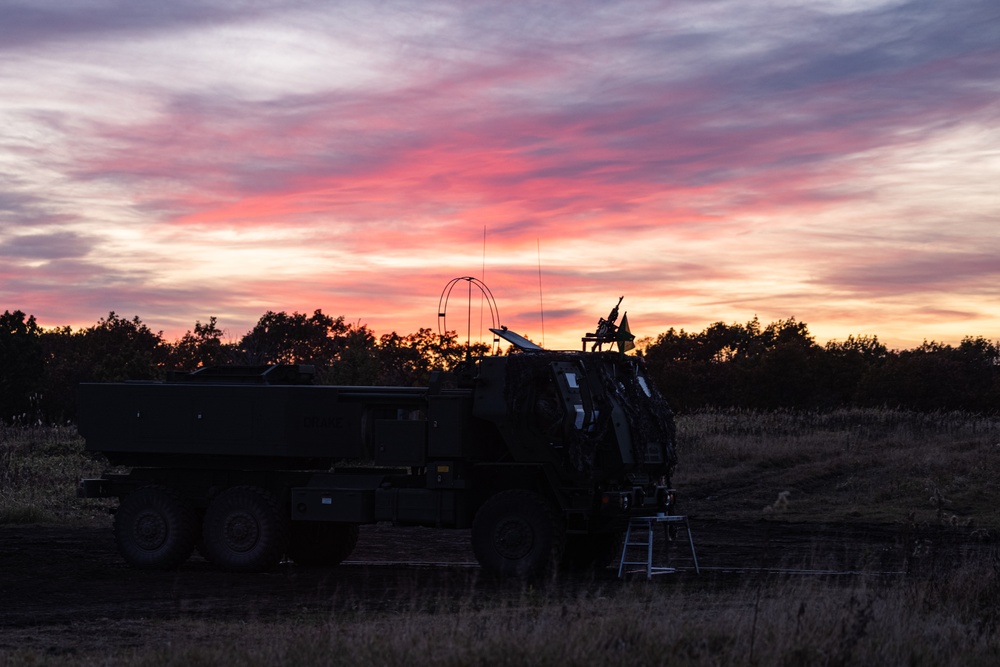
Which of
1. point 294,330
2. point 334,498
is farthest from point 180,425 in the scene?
point 294,330

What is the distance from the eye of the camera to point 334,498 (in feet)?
62.3

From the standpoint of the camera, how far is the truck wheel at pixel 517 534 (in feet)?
57.7

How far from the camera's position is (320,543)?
814 inches

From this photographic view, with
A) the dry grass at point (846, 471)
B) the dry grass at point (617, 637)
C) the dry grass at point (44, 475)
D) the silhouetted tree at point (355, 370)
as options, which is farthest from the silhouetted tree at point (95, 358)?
the dry grass at point (617, 637)

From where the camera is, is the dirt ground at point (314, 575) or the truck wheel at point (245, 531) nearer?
the dirt ground at point (314, 575)

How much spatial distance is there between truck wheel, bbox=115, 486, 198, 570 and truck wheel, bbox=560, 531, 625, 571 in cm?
562

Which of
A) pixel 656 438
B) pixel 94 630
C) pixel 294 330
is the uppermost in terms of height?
pixel 294 330

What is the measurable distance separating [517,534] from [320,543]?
4213mm

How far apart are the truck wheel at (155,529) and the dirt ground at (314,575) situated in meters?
0.32

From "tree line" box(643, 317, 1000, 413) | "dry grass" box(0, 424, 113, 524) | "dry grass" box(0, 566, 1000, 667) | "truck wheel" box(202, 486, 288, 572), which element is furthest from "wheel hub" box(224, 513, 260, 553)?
"tree line" box(643, 317, 1000, 413)

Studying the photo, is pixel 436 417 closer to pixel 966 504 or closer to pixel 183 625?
pixel 183 625

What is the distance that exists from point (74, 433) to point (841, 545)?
3216 centimetres

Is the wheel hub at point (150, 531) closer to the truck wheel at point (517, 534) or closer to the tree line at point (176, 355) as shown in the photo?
the truck wheel at point (517, 534)

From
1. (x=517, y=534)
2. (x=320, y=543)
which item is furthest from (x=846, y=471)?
(x=517, y=534)
